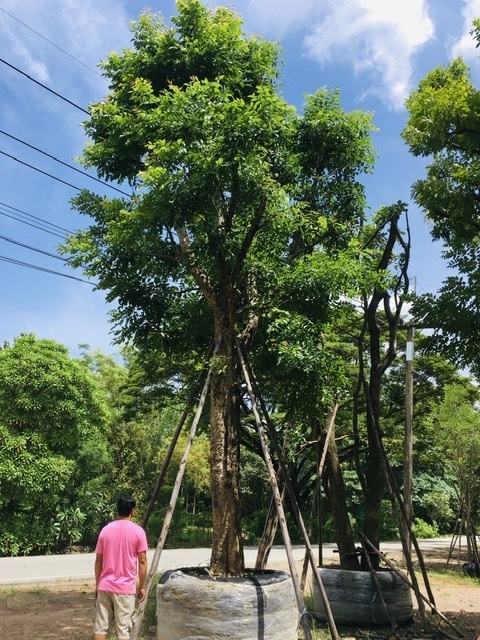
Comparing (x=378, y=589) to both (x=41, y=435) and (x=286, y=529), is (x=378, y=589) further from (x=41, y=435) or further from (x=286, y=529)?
(x=41, y=435)

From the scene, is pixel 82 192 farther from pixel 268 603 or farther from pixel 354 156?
pixel 268 603

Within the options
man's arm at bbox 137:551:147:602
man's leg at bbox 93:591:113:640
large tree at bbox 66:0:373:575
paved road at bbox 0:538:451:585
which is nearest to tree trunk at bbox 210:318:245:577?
large tree at bbox 66:0:373:575

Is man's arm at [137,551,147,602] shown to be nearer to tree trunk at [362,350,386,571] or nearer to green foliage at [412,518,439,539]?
tree trunk at [362,350,386,571]

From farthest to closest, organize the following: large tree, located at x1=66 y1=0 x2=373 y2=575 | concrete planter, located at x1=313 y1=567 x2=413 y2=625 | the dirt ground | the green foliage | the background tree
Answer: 1. the green foliage
2. the background tree
3. concrete planter, located at x1=313 y1=567 x2=413 y2=625
4. the dirt ground
5. large tree, located at x1=66 y1=0 x2=373 y2=575

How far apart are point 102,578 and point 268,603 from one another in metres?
1.45

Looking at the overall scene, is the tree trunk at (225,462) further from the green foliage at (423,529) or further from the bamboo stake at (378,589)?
the green foliage at (423,529)

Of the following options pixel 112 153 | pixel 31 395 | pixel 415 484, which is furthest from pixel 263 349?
pixel 415 484

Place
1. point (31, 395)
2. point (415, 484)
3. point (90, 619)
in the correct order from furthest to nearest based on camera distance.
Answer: point (415, 484), point (31, 395), point (90, 619)

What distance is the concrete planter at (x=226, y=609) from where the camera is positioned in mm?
5035

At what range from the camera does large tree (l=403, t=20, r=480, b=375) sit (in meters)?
7.91

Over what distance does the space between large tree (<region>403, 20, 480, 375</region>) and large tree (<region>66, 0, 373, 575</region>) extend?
1.19m

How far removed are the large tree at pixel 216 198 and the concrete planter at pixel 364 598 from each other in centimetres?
204

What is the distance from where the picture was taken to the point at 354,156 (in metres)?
8.02

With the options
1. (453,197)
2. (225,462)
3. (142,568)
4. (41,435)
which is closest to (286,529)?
(225,462)
